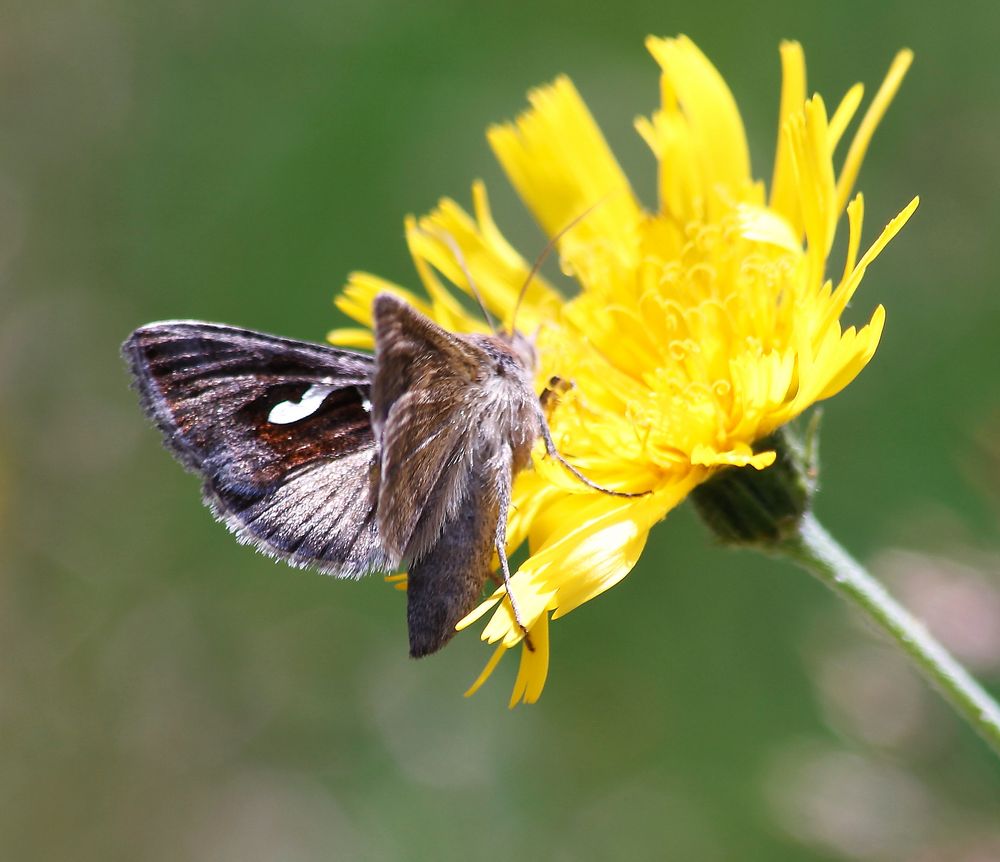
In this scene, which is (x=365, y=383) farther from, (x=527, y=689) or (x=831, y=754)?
(x=831, y=754)

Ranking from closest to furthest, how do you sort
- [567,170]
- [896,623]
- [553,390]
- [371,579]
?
1. [896,623]
2. [553,390]
3. [567,170]
4. [371,579]

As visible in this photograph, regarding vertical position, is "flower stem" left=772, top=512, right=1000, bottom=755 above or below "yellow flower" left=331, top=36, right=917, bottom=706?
below

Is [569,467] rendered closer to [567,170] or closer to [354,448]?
[354,448]

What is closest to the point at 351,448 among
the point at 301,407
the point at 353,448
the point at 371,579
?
the point at 353,448

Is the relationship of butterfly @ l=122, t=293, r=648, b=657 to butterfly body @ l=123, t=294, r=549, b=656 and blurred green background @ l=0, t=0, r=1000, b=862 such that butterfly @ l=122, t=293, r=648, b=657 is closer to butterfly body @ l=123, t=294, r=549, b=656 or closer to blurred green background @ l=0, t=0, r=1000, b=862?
butterfly body @ l=123, t=294, r=549, b=656

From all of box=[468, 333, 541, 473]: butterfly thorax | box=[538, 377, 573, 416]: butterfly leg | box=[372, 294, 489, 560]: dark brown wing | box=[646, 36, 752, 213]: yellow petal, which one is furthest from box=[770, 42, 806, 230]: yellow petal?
box=[372, 294, 489, 560]: dark brown wing

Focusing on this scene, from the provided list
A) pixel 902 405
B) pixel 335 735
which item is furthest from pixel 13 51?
pixel 902 405
